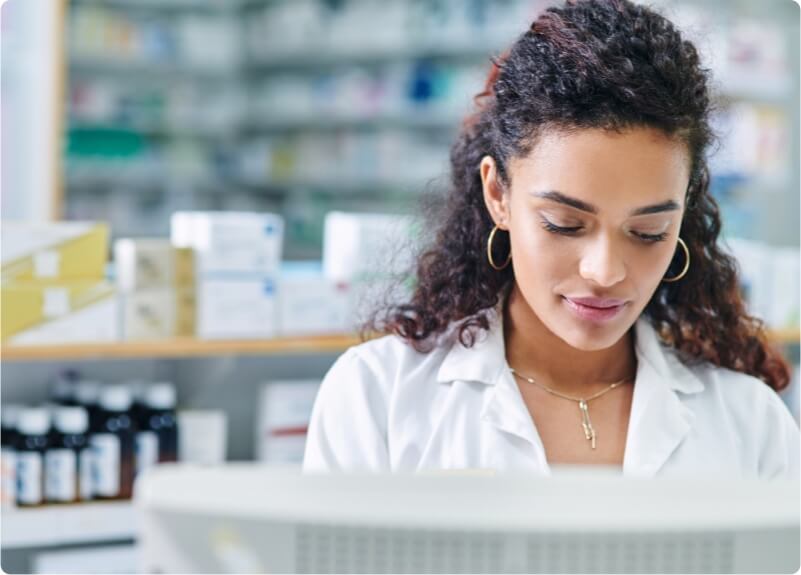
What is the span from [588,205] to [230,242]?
1523mm

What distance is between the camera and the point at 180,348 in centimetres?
263

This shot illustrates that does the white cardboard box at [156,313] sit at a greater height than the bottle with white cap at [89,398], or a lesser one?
greater

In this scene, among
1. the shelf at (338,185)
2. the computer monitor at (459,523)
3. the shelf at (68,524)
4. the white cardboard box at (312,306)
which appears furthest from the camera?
the shelf at (338,185)

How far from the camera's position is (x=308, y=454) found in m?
1.52

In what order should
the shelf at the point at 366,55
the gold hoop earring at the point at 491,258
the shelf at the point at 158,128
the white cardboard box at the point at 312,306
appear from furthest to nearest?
the shelf at the point at 158,128 < the shelf at the point at 366,55 < the white cardboard box at the point at 312,306 < the gold hoop earring at the point at 491,258

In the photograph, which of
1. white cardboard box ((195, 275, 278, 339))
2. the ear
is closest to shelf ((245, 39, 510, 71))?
white cardboard box ((195, 275, 278, 339))

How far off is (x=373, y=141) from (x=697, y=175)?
4.91m

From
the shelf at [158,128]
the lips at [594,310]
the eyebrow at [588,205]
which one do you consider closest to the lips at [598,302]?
the lips at [594,310]

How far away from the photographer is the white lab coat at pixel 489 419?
1513 mm

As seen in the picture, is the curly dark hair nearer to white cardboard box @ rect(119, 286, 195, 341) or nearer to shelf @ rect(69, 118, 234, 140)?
white cardboard box @ rect(119, 286, 195, 341)

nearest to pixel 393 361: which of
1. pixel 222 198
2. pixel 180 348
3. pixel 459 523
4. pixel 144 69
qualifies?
pixel 459 523

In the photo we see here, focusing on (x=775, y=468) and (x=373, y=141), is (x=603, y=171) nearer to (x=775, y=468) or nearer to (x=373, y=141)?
(x=775, y=468)

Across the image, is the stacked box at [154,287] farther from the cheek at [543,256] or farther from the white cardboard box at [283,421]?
the cheek at [543,256]

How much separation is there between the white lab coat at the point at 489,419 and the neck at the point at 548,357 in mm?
35
